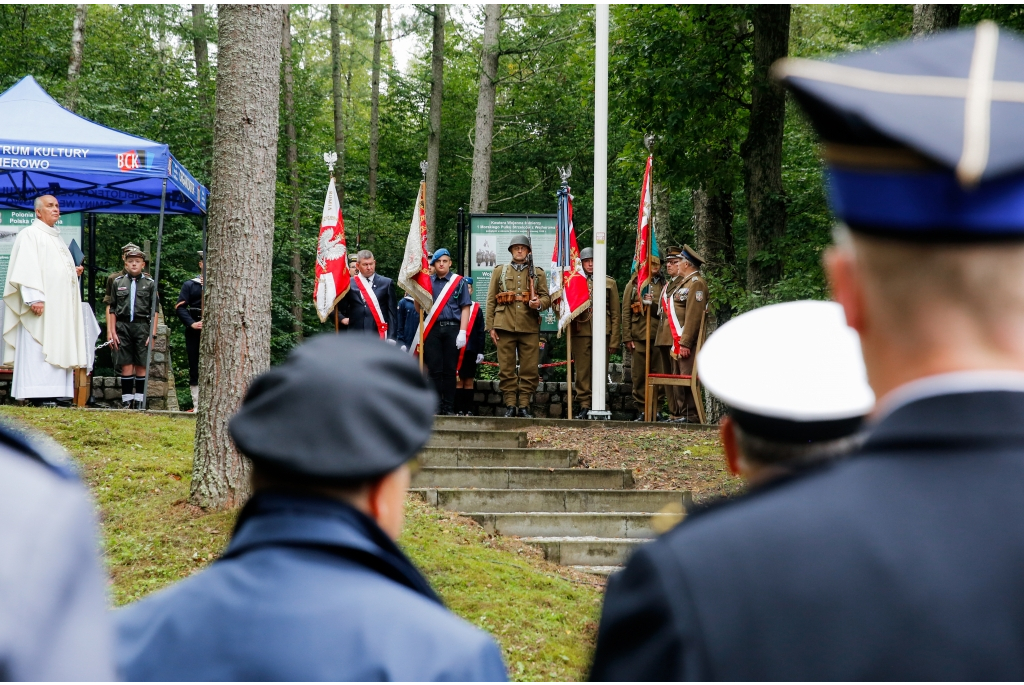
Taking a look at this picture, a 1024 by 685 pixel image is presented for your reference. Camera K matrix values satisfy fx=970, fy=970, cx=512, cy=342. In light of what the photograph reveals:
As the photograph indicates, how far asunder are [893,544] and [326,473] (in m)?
0.98

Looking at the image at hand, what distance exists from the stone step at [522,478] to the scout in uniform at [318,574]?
25.2 ft

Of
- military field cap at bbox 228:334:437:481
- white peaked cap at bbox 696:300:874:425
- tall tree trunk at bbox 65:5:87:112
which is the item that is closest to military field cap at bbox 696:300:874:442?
white peaked cap at bbox 696:300:874:425

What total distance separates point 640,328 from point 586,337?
1.03m

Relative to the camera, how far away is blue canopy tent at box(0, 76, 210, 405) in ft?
38.4

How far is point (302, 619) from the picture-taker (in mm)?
1600

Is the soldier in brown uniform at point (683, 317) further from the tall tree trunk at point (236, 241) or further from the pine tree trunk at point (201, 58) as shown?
the pine tree trunk at point (201, 58)

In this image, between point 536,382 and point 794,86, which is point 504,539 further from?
point 794,86

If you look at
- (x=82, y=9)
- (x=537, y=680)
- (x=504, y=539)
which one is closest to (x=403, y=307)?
(x=504, y=539)

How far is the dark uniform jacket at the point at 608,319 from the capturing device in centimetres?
1404

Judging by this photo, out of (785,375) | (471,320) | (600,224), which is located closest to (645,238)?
(600,224)

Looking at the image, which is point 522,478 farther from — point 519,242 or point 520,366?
point 519,242

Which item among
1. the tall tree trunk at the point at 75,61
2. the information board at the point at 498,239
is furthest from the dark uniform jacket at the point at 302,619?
the tall tree trunk at the point at 75,61

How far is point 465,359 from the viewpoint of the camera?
47.4 ft

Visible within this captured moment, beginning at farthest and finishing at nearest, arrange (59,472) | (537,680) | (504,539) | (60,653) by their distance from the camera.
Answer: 1. (504,539)
2. (537,680)
3. (59,472)
4. (60,653)
